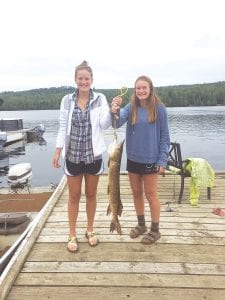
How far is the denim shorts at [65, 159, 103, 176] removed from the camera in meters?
3.99

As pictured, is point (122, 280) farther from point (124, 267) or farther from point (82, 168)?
point (82, 168)

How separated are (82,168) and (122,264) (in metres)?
1.01

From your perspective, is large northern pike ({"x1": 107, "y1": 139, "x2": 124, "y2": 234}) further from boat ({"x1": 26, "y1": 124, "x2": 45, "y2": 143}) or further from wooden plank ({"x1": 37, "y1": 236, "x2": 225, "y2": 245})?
boat ({"x1": 26, "y1": 124, "x2": 45, "y2": 143})

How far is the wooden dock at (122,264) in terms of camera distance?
3338 mm

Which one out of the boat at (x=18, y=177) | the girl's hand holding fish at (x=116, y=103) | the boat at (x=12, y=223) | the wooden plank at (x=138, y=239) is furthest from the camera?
the boat at (x=18, y=177)

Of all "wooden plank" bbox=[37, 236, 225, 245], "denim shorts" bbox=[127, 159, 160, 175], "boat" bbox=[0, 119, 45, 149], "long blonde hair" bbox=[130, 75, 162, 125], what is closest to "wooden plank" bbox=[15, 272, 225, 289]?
"wooden plank" bbox=[37, 236, 225, 245]

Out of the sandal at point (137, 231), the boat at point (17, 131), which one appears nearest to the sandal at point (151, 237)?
the sandal at point (137, 231)

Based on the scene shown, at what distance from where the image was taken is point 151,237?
4.34 metres

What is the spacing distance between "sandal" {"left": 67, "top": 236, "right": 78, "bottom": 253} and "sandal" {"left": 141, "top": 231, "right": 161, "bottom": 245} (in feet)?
2.37

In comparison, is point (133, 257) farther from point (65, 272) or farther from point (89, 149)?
point (89, 149)

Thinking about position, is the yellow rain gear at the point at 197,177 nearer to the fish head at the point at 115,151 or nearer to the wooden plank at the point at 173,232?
the wooden plank at the point at 173,232

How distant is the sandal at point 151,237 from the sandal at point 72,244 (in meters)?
0.72

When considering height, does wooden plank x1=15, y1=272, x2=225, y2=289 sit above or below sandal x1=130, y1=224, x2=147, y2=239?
below

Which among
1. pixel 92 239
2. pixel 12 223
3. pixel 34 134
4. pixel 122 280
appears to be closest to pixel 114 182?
pixel 92 239
